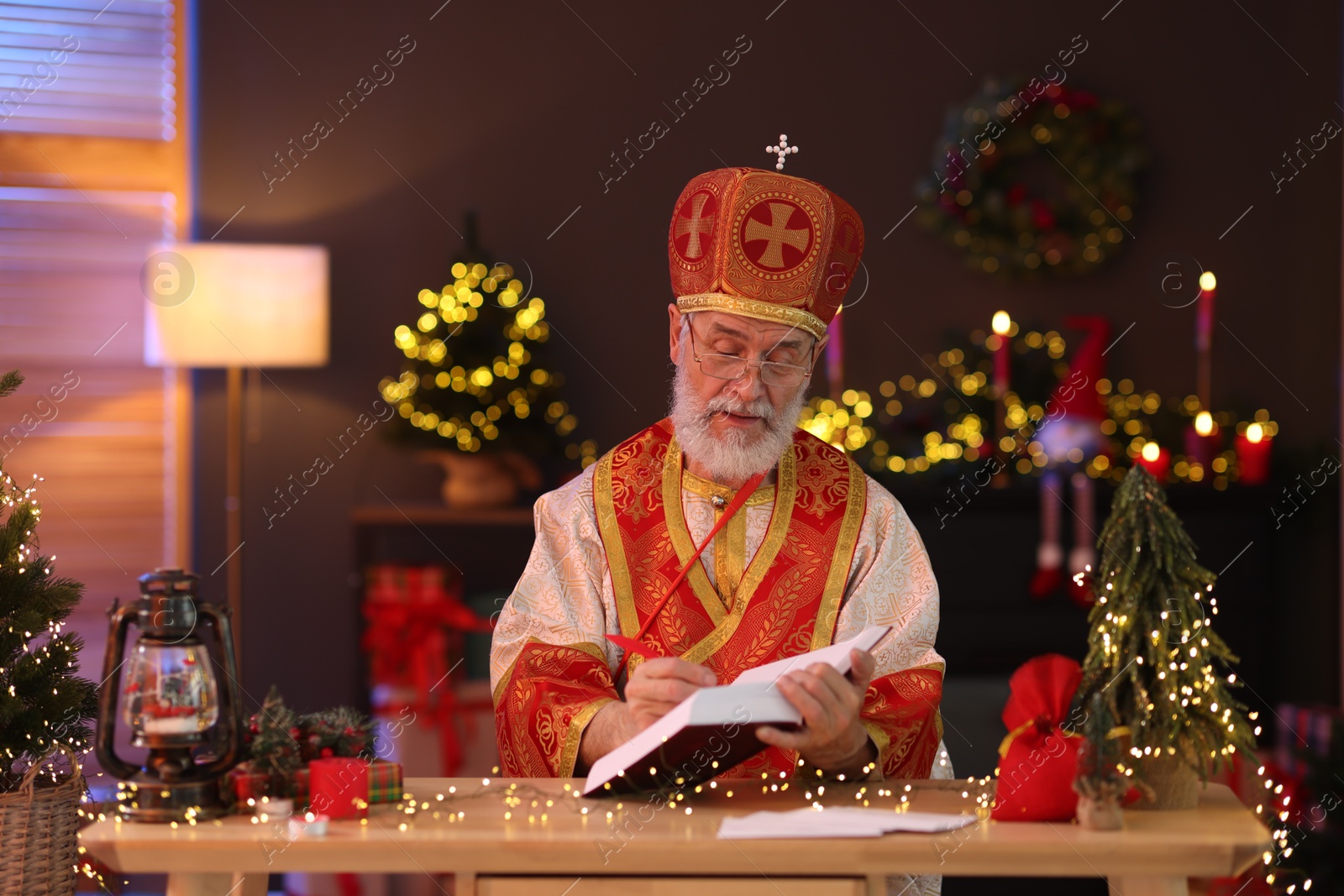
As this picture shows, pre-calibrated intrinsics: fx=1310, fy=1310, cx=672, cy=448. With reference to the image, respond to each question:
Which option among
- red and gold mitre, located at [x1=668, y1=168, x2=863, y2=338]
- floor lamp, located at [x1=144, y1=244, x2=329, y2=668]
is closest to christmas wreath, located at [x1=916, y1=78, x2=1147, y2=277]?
floor lamp, located at [x1=144, y1=244, x2=329, y2=668]

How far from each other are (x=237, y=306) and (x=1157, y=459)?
3019 millimetres

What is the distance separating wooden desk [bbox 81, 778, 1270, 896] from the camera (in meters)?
1.47

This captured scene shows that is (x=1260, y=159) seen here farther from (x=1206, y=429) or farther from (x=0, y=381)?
(x=0, y=381)

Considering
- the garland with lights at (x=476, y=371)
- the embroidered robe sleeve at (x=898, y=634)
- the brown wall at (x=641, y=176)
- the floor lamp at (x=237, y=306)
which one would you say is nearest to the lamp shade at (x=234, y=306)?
the floor lamp at (x=237, y=306)

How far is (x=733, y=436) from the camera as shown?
7.21 feet

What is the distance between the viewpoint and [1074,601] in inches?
170

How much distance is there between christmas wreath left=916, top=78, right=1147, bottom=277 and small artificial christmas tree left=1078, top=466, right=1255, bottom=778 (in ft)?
10.3

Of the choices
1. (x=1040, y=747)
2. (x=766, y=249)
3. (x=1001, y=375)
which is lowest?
(x=1040, y=747)

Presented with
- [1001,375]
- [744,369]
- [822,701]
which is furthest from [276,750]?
[1001,375]

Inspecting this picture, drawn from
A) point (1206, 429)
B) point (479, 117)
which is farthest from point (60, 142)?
point (1206, 429)

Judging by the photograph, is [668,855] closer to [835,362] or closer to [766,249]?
[766,249]

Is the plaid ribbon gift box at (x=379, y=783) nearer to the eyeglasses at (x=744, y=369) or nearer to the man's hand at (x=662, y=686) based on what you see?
the man's hand at (x=662, y=686)

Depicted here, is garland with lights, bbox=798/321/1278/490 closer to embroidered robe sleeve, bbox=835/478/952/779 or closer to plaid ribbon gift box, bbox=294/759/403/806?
embroidered robe sleeve, bbox=835/478/952/779

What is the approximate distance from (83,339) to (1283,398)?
167 inches
